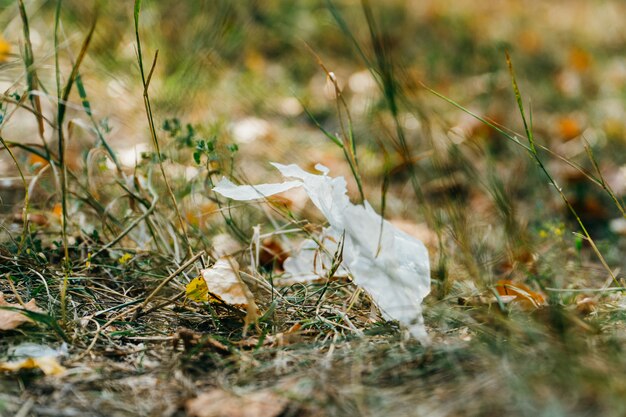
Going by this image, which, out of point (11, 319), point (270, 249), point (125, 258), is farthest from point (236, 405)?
point (270, 249)

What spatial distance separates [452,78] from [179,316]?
2.04m

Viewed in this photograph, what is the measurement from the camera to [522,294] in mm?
1104

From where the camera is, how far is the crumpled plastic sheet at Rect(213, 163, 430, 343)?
98cm

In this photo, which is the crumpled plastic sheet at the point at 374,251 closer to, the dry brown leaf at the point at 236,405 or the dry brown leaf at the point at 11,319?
the dry brown leaf at the point at 236,405

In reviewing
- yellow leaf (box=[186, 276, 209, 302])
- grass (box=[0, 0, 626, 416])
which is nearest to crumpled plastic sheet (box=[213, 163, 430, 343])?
grass (box=[0, 0, 626, 416])

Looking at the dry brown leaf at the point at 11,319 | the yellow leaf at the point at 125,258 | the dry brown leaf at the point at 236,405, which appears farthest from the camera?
the yellow leaf at the point at 125,258

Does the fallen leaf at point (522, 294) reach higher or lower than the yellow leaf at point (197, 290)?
lower

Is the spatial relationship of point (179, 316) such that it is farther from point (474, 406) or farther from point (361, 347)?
point (474, 406)

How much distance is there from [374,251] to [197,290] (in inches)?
12.2

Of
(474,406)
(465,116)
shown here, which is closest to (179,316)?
(474,406)

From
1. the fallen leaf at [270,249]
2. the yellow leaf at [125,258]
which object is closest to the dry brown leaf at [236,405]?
the yellow leaf at [125,258]

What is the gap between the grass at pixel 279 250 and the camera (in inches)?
31.6

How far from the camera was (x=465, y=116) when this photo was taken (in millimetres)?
2516

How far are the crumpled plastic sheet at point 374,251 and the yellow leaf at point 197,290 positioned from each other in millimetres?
159
